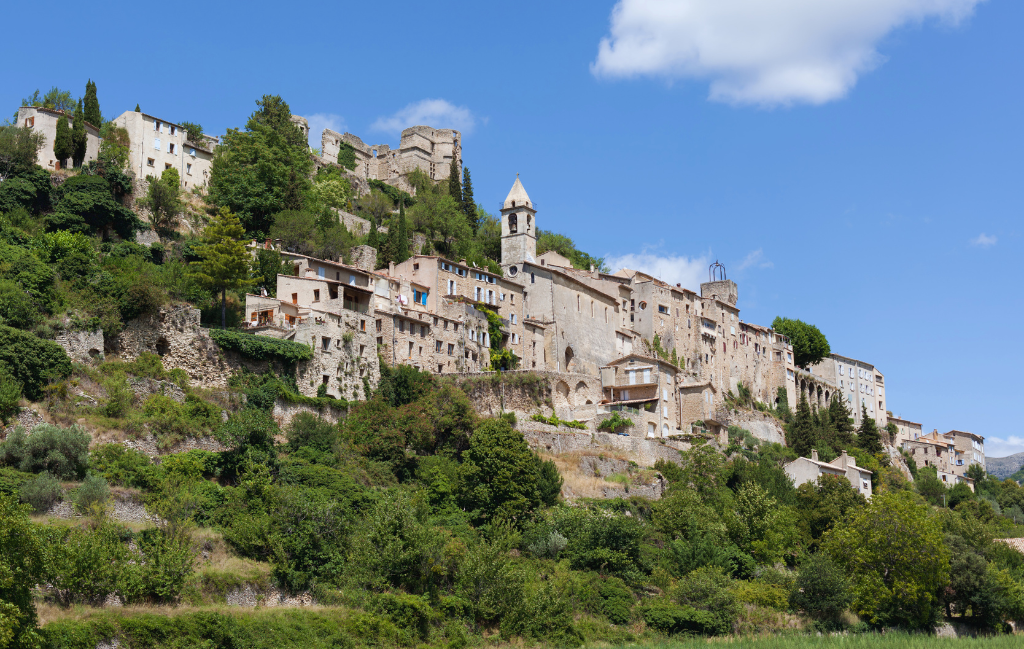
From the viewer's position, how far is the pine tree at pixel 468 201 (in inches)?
3738

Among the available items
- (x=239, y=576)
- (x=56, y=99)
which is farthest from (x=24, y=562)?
(x=56, y=99)

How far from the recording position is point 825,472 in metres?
67.6

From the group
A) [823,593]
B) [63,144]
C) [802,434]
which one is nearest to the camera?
[823,593]

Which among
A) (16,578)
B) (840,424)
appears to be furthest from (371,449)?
(840,424)

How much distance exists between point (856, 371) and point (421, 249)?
49468 mm

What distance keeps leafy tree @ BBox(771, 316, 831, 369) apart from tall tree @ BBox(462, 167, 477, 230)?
30854mm

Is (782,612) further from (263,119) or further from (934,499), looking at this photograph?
(263,119)

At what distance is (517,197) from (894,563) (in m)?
43.0

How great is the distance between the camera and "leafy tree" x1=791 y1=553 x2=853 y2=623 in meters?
48.0

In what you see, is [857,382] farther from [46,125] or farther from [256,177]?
[46,125]

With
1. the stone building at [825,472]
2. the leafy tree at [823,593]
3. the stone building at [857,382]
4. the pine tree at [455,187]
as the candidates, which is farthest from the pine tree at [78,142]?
the stone building at [857,382]

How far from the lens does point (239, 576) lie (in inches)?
1433

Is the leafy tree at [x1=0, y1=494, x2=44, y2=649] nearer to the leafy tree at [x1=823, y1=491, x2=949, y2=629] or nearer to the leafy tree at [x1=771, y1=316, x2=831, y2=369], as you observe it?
the leafy tree at [x1=823, y1=491, x2=949, y2=629]

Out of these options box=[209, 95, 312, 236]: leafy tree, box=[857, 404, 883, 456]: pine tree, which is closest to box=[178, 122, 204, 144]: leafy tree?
box=[209, 95, 312, 236]: leafy tree
